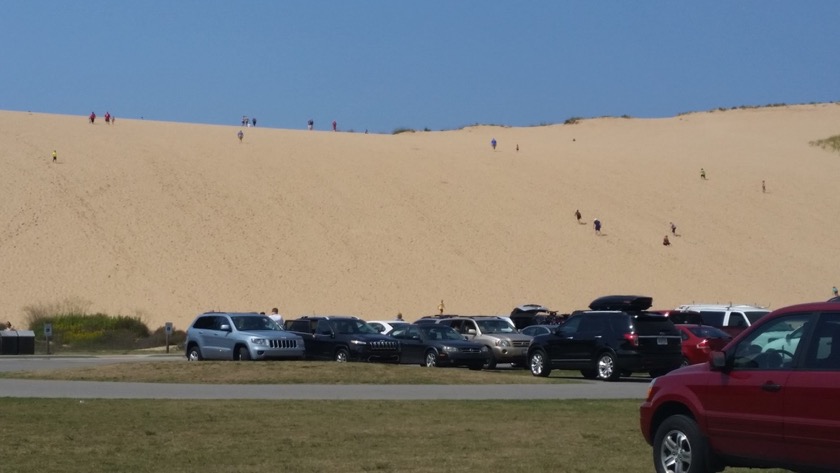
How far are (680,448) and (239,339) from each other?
67.4 feet

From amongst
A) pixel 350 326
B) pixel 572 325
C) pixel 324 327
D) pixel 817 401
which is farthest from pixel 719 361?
pixel 350 326

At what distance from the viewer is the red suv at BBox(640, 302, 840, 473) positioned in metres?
10.2

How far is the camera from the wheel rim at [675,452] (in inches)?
457

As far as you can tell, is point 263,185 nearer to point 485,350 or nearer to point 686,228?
point 686,228

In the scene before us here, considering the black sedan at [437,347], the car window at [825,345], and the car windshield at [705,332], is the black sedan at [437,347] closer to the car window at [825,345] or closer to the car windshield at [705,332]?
the car windshield at [705,332]

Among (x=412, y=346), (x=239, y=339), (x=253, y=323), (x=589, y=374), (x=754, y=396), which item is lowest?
(x=589, y=374)

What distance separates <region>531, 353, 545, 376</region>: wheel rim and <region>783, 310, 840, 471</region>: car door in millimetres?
19422

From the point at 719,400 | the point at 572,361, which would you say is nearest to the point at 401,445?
the point at 719,400

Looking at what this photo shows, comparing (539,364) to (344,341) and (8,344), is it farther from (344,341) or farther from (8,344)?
(8,344)

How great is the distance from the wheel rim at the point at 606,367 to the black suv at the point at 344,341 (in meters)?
6.34

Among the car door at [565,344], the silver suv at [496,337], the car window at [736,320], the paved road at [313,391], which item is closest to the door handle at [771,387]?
the paved road at [313,391]

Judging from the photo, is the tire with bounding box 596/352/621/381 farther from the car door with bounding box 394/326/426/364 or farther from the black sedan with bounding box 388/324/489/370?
the car door with bounding box 394/326/426/364

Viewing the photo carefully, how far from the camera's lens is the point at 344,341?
32.8m

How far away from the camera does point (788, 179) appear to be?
89.9 meters
